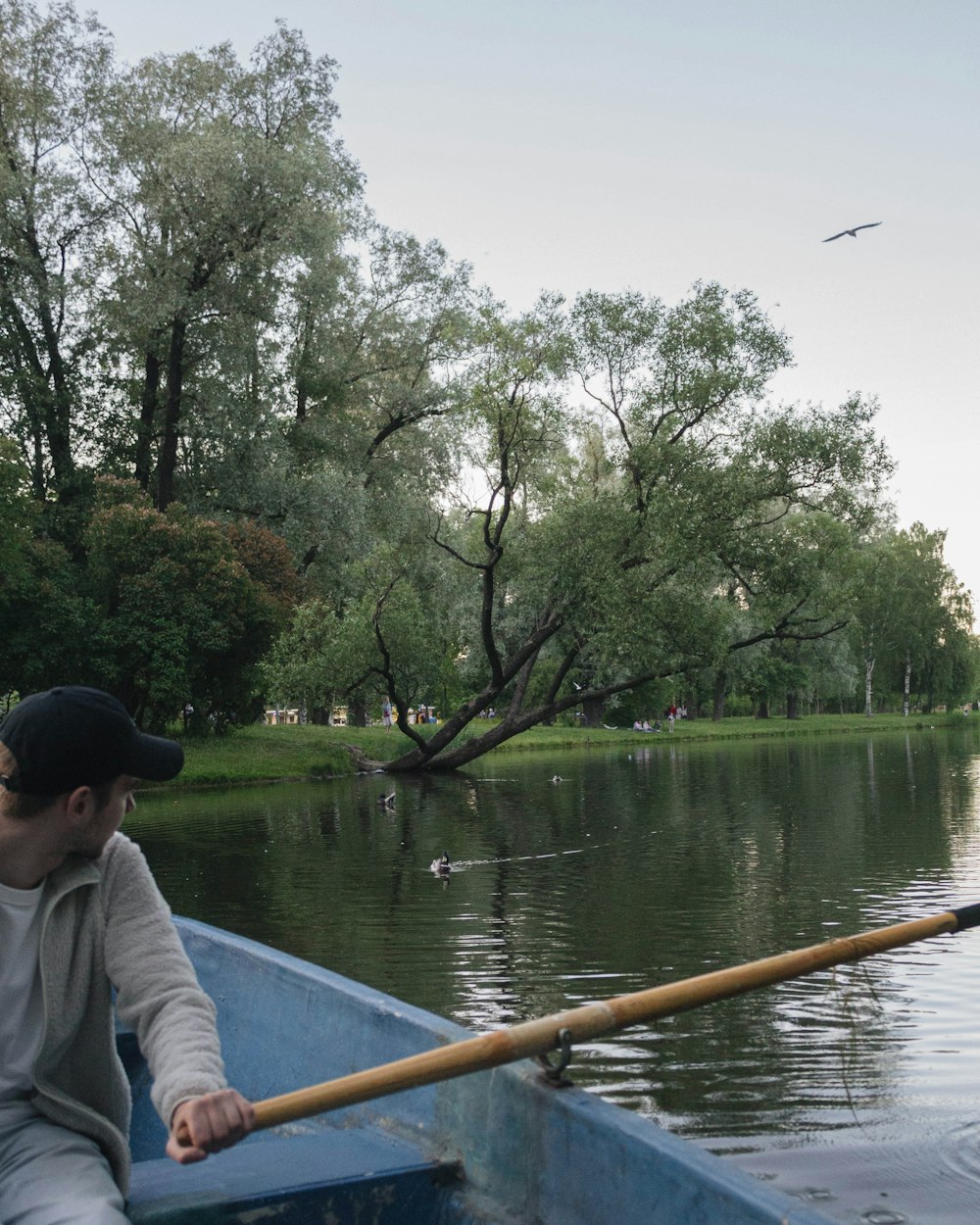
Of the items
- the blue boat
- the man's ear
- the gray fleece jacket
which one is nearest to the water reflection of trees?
the blue boat

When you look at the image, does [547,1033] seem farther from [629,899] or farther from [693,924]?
[629,899]

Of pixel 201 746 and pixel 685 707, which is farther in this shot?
pixel 685 707

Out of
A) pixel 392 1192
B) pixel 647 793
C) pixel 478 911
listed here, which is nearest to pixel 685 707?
pixel 647 793

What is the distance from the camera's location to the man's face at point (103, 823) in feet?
8.25

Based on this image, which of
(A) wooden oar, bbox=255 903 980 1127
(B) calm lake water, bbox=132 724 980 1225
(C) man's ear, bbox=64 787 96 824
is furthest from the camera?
(B) calm lake water, bbox=132 724 980 1225

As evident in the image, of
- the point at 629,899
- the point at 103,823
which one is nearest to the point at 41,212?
the point at 629,899

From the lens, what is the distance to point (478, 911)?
11531mm

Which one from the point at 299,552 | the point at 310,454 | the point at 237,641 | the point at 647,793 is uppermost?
the point at 310,454

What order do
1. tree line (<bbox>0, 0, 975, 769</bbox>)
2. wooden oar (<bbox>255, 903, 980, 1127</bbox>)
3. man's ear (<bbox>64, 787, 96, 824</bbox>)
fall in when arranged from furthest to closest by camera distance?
tree line (<bbox>0, 0, 975, 769</bbox>) → man's ear (<bbox>64, 787, 96, 824</bbox>) → wooden oar (<bbox>255, 903, 980, 1127</bbox>)

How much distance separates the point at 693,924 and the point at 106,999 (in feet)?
27.8

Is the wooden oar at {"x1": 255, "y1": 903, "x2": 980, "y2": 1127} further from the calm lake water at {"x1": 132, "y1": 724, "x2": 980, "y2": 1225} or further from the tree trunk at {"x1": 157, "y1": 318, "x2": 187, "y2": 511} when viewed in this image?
the tree trunk at {"x1": 157, "y1": 318, "x2": 187, "y2": 511}

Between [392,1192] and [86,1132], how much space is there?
769 mm

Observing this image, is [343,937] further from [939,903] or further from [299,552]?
[299,552]

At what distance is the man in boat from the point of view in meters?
2.40
